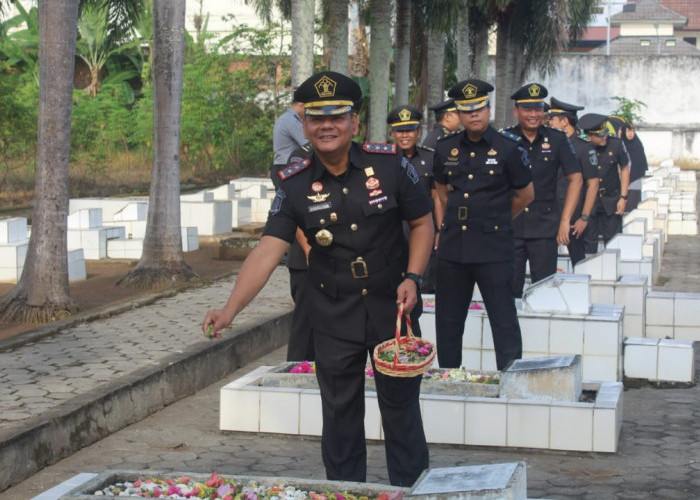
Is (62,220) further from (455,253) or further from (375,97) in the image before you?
(375,97)

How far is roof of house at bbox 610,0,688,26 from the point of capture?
88.3 metres

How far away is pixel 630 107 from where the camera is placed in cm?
4516

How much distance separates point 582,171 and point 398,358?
7.00 m

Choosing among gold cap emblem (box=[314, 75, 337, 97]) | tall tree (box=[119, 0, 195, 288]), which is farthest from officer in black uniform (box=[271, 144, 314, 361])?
tall tree (box=[119, 0, 195, 288])

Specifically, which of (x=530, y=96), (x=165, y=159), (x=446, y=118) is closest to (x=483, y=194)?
(x=530, y=96)

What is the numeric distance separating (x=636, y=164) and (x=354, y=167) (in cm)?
1636

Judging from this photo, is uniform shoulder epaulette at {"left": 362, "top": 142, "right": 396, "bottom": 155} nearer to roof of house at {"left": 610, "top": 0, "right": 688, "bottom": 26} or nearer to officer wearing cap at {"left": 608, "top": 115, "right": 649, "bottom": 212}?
officer wearing cap at {"left": 608, "top": 115, "right": 649, "bottom": 212}

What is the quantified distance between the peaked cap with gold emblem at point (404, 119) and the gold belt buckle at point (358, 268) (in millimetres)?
4485

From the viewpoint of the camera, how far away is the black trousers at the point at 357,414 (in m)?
5.25

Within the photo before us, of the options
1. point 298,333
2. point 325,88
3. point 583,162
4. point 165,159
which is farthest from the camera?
point 165,159

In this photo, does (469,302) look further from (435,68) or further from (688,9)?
(688,9)

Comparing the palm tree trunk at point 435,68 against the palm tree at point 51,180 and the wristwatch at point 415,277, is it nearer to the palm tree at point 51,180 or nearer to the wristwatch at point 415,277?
the palm tree at point 51,180

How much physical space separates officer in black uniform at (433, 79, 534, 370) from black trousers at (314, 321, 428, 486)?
252cm

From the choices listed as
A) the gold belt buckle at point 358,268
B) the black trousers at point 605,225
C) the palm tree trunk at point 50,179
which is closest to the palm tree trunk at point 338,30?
the black trousers at point 605,225
